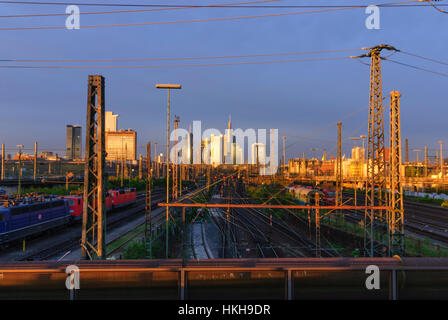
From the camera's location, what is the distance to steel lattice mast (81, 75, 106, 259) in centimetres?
973

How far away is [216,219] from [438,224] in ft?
85.1

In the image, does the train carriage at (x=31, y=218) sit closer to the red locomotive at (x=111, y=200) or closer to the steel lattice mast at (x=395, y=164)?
the red locomotive at (x=111, y=200)

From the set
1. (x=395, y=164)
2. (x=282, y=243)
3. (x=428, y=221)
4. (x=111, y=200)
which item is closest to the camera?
(x=395, y=164)

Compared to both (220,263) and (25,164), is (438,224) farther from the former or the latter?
Answer: (25,164)

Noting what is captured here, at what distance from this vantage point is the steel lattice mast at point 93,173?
9.73 m

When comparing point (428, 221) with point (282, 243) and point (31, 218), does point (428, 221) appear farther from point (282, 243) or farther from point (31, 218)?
point (31, 218)

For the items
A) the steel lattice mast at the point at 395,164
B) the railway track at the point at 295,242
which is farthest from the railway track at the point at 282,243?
the steel lattice mast at the point at 395,164

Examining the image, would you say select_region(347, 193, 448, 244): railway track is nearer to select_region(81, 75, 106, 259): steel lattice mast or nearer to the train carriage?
select_region(81, 75, 106, 259): steel lattice mast

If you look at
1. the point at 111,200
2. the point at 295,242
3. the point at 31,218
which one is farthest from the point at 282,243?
the point at 111,200

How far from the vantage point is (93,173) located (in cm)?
1007

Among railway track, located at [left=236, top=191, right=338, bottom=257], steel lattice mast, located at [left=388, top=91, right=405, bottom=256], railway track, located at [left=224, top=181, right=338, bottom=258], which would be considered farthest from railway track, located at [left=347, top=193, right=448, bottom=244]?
steel lattice mast, located at [left=388, top=91, right=405, bottom=256]

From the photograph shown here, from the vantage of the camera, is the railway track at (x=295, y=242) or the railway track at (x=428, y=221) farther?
the railway track at (x=428, y=221)
